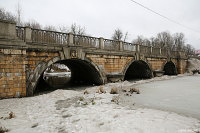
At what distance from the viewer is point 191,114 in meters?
4.22

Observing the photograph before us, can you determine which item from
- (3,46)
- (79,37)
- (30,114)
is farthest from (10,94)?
(79,37)

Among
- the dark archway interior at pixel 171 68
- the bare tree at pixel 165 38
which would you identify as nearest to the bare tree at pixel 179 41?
the bare tree at pixel 165 38

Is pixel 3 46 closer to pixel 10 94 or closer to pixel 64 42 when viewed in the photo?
pixel 10 94

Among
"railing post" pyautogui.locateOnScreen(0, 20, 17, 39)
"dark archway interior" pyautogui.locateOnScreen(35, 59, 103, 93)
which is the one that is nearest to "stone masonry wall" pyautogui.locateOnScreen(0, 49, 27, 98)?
"railing post" pyautogui.locateOnScreen(0, 20, 17, 39)

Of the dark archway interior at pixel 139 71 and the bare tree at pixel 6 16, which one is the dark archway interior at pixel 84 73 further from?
the bare tree at pixel 6 16

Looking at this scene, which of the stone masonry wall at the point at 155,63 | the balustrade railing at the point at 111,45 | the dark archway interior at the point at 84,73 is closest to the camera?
the dark archway interior at the point at 84,73

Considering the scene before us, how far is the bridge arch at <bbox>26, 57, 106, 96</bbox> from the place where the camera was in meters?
7.34

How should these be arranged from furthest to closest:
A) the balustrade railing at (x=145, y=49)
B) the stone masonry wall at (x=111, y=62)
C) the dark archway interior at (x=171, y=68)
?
the dark archway interior at (x=171, y=68), the balustrade railing at (x=145, y=49), the stone masonry wall at (x=111, y=62)

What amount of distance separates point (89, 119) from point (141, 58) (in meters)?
12.1

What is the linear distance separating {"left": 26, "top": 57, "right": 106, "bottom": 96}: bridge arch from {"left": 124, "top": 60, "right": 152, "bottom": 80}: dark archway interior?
632cm

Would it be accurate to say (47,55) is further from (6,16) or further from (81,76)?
(6,16)

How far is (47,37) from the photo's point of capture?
26.4 ft

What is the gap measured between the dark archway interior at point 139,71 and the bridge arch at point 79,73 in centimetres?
632

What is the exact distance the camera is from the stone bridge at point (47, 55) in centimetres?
657
